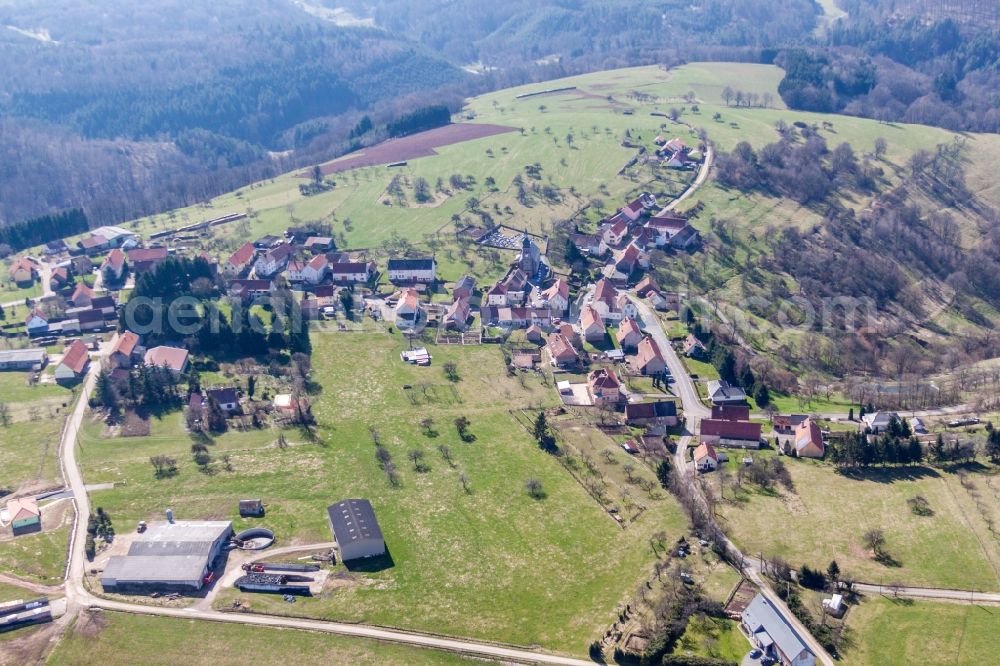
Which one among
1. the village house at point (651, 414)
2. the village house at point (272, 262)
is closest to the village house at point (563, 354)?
the village house at point (651, 414)

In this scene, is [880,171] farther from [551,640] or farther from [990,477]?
[551,640]

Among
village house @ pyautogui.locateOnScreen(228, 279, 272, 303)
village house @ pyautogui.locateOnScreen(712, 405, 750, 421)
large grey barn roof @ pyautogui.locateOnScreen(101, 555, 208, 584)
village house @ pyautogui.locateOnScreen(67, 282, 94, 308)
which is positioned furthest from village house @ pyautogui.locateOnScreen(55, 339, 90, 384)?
village house @ pyautogui.locateOnScreen(712, 405, 750, 421)

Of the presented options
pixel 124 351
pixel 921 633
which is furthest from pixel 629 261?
pixel 921 633

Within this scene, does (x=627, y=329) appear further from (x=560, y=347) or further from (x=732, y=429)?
(x=732, y=429)

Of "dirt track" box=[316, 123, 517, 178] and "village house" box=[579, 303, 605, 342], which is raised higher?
"dirt track" box=[316, 123, 517, 178]

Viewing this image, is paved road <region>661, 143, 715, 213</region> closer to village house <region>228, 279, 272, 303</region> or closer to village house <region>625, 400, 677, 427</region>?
village house <region>625, 400, 677, 427</region>

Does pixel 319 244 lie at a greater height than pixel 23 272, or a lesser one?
greater
